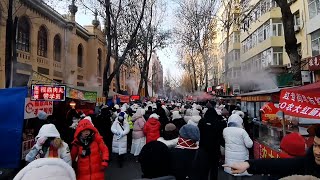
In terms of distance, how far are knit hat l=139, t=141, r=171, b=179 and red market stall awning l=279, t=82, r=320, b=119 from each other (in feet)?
10.0

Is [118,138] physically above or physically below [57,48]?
below

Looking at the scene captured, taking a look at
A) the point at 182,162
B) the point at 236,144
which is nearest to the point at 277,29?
the point at 236,144

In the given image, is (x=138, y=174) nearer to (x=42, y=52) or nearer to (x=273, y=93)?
(x=273, y=93)

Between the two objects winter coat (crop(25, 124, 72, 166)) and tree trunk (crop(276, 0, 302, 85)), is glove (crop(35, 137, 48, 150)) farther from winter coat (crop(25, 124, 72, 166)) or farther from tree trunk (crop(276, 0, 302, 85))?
tree trunk (crop(276, 0, 302, 85))

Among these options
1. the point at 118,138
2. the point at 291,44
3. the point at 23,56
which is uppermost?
A: the point at 23,56

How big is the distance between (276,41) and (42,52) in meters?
20.2

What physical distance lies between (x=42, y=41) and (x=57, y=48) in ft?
10.2

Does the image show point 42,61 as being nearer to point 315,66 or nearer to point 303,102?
point 315,66

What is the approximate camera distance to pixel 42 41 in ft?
77.9

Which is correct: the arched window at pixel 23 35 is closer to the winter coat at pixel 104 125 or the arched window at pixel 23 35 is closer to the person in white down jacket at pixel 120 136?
the winter coat at pixel 104 125

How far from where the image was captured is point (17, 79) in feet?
63.7

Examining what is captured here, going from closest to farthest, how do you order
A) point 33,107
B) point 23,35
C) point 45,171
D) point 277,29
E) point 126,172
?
point 45,171 < point 33,107 < point 126,172 < point 23,35 < point 277,29

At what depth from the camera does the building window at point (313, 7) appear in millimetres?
21681

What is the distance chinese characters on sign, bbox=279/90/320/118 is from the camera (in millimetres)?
5348
